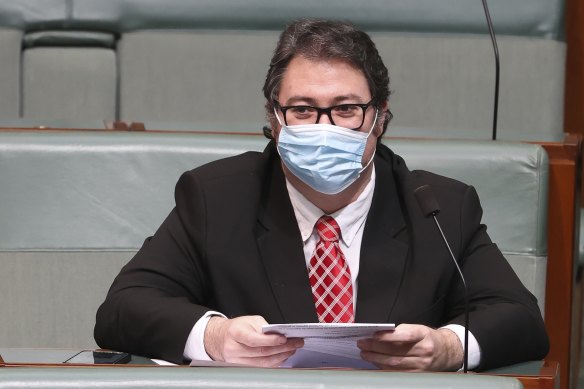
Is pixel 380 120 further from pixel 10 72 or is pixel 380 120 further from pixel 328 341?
pixel 10 72

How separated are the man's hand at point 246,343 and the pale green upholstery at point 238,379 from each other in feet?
0.96

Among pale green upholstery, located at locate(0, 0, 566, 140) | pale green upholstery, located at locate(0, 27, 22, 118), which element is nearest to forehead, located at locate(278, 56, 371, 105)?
pale green upholstery, located at locate(0, 0, 566, 140)

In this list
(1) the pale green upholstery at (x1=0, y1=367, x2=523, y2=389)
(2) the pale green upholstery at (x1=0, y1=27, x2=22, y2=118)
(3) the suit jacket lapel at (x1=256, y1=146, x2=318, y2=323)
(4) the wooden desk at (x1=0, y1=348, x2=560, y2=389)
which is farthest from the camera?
(2) the pale green upholstery at (x1=0, y1=27, x2=22, y2=118)

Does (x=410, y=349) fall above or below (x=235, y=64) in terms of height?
below

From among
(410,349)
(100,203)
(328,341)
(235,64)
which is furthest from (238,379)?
(235,64)

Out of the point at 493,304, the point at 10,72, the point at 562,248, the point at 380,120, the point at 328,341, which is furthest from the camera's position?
the point at 10,72

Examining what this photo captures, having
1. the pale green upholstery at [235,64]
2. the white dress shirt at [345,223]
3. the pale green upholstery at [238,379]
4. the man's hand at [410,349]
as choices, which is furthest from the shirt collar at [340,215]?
the pale green upholstery at [235,64]

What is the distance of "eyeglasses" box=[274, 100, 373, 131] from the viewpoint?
1494mm

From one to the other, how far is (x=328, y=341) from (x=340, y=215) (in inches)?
13.0

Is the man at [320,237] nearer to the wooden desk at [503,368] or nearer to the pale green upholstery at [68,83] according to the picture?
the wooden desk at [503,368]

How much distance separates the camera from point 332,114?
1.50m

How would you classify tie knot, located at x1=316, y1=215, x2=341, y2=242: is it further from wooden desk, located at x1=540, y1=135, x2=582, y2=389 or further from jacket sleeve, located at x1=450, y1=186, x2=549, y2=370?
wooden desk, located at x1=540, y1=135, x2=582, y2=389

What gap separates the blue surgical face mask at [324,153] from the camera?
4.85 ft

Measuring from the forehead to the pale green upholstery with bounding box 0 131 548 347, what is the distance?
326 mm
